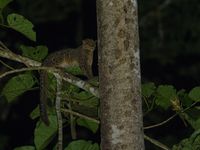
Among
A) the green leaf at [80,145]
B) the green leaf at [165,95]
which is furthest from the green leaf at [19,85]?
the green leaf at [165,95]

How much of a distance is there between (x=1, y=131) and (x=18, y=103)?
299 millimetres

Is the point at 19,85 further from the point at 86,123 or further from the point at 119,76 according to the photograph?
the point at 119,76

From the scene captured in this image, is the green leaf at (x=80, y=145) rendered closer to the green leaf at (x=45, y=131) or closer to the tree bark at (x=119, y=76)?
the green leaf at (x=45, y=131)

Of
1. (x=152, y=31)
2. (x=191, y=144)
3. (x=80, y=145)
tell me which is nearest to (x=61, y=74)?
(x=80, y=145)

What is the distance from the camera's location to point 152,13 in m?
6.73

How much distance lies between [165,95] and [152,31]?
4678 mm

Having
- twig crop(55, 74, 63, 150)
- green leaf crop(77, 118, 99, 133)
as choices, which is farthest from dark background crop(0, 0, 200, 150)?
twig crop(55, 74, 63, 150)

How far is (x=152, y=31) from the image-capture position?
22.7 ft

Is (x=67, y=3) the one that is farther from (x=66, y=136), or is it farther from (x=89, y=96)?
(x=89, y=96)

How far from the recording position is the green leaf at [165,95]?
2260 millimetres

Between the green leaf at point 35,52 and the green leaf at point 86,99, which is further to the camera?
the green leaf at point 35,52

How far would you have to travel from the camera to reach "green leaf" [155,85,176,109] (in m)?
2.26

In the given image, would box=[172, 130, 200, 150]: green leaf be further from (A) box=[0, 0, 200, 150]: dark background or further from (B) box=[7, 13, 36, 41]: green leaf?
(A) box=[0, 0, 200, 150]: dark background

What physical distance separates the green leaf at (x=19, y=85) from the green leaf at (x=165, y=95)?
1.44 feet
